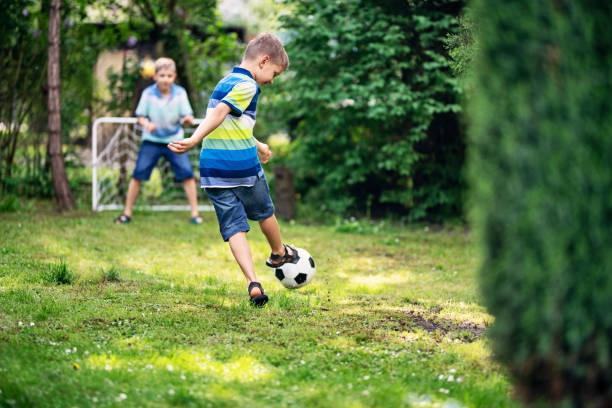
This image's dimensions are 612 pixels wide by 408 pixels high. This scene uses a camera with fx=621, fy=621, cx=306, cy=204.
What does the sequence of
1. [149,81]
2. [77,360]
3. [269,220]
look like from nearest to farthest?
[77,360]
[269,220]
[149,81]


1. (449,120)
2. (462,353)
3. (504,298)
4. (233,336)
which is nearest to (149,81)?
(449,120)

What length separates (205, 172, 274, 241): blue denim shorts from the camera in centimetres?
396

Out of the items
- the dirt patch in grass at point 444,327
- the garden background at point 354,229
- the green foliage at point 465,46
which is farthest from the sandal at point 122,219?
the green foliage at point 465,46

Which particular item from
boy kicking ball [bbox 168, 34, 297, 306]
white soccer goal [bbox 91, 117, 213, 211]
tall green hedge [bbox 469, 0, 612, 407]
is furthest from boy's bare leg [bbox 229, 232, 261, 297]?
white soccer goal [bbox 91, 117, 213, 211]

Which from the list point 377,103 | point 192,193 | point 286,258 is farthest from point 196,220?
point 286,258

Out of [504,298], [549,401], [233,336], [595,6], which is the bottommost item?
[233,336]

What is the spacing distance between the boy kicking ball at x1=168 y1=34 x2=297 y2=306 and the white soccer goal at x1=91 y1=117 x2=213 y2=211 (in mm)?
4180

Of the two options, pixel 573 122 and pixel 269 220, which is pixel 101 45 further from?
pixel 573 122

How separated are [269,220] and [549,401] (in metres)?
2.46

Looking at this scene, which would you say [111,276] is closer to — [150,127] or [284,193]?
[150,127]

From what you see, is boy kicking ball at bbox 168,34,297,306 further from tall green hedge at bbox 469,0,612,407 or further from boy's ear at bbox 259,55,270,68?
tall green hedge at bbox 469,0,612,407

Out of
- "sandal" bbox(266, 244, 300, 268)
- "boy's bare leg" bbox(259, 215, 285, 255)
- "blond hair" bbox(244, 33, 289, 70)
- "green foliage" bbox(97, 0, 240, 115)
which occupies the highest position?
"green foliage" bbox(97, 0, 240, 115)

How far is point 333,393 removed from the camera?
2531 mm

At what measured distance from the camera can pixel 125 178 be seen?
29.3 feet
